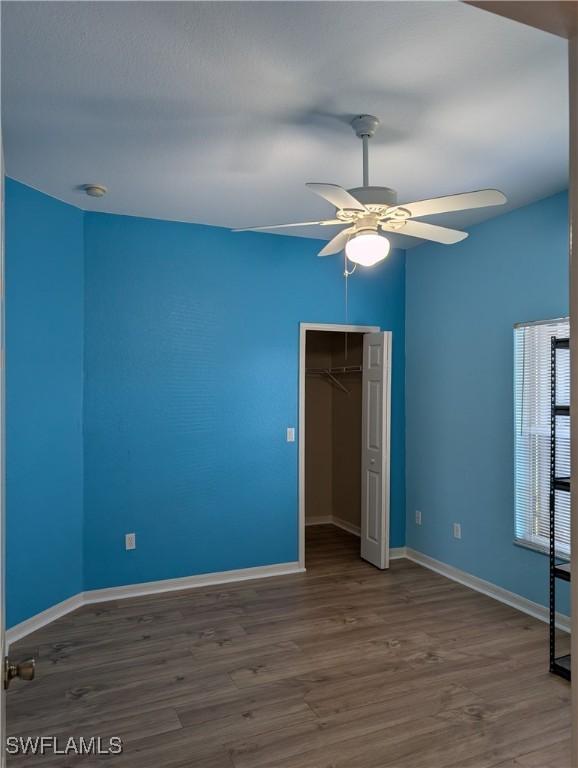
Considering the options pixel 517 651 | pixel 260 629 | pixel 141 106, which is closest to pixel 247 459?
pixel 260 629

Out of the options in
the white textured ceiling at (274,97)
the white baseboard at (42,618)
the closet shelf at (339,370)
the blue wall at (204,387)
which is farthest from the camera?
the closet shelf at (339,370)

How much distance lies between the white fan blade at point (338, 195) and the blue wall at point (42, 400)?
2114mm

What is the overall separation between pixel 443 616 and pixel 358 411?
8.50ft

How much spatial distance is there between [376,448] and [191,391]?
172cm

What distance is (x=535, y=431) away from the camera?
3.66 metres

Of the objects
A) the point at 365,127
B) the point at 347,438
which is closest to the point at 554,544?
the point at 365,127

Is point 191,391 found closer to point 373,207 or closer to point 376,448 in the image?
point 376,448

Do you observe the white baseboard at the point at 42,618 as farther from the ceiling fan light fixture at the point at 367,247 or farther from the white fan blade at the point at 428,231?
the white fan blade at the point at 428,231

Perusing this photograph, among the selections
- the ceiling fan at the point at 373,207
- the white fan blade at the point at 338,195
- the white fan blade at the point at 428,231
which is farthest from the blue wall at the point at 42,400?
the white fan blade at the point at 428,231

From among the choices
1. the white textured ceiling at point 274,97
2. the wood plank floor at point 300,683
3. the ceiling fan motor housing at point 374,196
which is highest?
the white textured ceiling at point 274,97

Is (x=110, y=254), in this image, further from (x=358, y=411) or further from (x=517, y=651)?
(x=517, y=651)

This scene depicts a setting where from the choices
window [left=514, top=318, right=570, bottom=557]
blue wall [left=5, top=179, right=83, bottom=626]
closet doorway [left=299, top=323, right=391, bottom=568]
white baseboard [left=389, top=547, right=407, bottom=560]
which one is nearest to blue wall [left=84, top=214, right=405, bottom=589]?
blue wall [left=5, top=179, right=83, bottom=626]

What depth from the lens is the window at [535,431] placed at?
3457 mm

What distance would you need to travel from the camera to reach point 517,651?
3.15 metres
